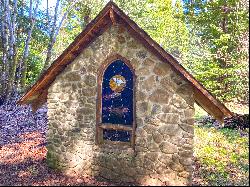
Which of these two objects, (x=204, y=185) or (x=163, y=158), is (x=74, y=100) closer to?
(x=163, y=158)

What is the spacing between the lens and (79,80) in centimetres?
845

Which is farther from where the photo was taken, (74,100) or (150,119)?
(74,100)

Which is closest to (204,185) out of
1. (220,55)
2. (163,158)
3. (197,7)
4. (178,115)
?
(163,158)

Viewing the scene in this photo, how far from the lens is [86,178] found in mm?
8336

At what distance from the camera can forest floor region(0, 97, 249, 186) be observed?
26.4 ft

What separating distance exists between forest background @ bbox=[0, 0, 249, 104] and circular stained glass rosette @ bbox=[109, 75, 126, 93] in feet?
13.5

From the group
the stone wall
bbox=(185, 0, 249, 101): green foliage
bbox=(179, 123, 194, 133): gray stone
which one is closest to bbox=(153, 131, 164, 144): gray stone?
the stone wall

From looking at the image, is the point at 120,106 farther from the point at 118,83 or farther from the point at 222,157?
the point at 222,157

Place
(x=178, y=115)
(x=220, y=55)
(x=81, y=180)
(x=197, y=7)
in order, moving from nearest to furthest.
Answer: (x=178, y=115), (x=81, y=180), (x=220, y=55), (x=197, y=7)

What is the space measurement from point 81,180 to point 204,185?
3.36 meters

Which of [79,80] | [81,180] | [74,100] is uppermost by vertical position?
[79,80]

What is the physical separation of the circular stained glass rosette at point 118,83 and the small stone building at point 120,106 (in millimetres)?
28

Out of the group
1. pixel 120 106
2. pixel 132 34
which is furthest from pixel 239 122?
pixel 132 34

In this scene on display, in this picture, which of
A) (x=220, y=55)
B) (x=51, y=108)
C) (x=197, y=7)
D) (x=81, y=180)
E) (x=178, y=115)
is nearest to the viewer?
(x=178, y=115)
